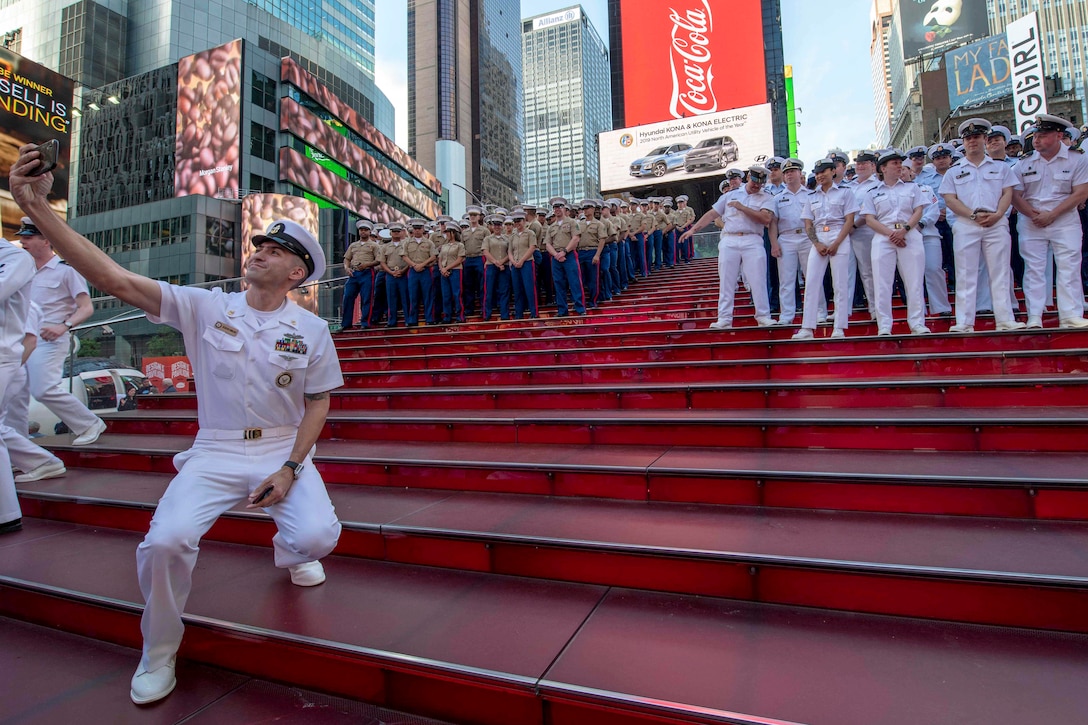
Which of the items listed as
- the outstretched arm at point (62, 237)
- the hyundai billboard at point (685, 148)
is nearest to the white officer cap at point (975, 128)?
the outstretched arm at point (62, 237)

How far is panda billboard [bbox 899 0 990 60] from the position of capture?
4606 centimetres

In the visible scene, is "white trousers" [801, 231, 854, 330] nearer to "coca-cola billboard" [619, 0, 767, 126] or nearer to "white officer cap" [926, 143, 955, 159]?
"white officer cap" [926, 143, 955, 159]

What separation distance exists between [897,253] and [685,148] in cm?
2333

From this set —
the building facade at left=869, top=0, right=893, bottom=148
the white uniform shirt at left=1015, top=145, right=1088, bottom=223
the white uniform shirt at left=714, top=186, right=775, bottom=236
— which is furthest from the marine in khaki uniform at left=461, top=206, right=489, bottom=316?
the building facade at left=869, top=0, right=893, bottom=148

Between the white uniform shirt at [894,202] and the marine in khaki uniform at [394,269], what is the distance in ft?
24.1

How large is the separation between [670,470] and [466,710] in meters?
1.60

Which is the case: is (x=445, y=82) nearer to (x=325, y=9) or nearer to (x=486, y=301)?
(x=325, y=9)

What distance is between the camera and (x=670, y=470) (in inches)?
119

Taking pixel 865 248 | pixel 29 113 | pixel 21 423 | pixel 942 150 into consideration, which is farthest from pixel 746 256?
pixel 29 113

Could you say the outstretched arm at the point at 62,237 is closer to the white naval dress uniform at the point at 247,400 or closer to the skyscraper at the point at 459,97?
the white naval dress uniform at the point at 247,400

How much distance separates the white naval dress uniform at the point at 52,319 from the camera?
448 cm

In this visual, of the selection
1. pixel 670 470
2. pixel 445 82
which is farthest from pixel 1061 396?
pixel 445 82

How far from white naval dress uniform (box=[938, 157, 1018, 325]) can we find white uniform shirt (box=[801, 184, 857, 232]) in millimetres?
827

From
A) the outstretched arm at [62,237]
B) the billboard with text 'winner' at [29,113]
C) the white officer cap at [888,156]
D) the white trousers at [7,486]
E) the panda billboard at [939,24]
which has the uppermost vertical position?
the panda billboard at [939,24]
